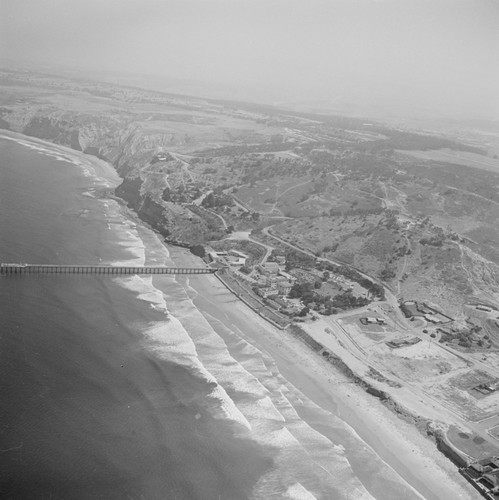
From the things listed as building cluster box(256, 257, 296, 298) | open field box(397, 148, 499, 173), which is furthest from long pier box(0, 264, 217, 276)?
open field box(397, 148, 499, 173)

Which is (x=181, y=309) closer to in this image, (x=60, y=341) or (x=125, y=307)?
(x=125, y=307)

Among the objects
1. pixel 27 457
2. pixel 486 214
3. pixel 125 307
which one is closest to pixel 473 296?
pixel 486 214

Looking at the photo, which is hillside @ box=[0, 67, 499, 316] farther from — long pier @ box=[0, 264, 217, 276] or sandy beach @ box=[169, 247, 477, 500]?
sandy beach @ box=[169, 247, 477, 500]

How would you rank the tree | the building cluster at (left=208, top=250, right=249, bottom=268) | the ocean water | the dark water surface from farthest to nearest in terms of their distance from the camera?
1. the building cluster at (left=208, top=250, right=249, bottom=268)
2. the tree
3. the ocean water
4. the dark water surface

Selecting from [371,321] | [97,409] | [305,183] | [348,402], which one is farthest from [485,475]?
[305,183]

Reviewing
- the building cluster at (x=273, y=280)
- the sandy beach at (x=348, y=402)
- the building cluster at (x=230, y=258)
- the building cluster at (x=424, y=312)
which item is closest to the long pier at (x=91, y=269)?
the building cluster at (x=230, y=258)

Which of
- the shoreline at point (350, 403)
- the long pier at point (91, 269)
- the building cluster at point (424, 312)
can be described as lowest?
the shoreline at point (350, 403)

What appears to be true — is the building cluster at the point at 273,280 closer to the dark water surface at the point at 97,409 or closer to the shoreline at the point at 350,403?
the shoreline at the point at 350,403
